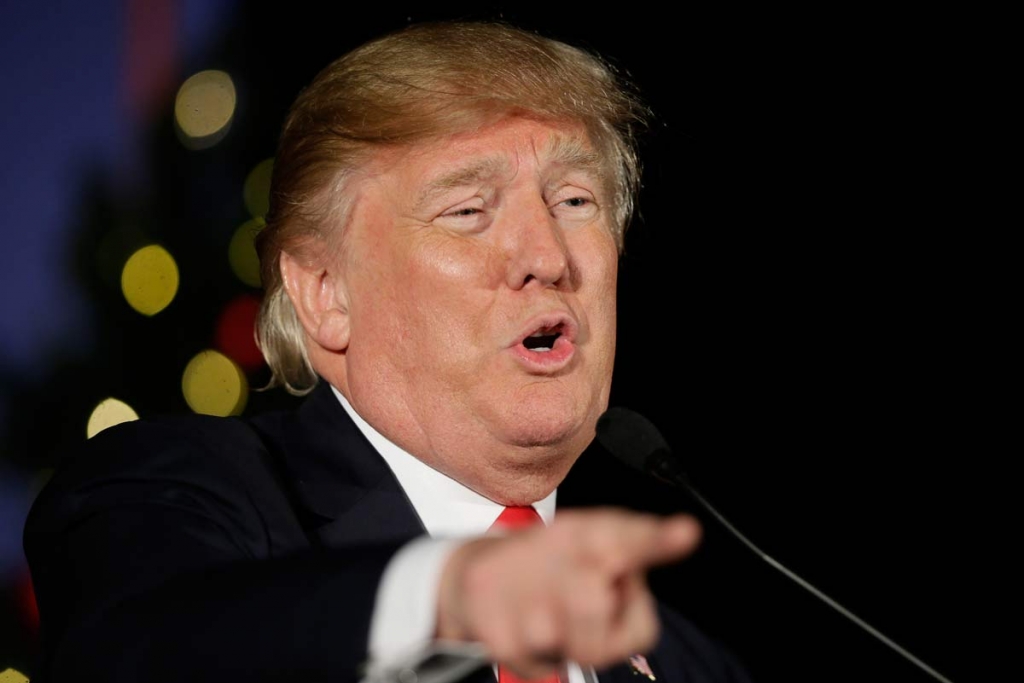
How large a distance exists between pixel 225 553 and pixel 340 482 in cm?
49

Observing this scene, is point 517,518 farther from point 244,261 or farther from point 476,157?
point 244,261

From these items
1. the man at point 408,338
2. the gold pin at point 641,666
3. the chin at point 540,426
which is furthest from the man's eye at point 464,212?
the gold pin at point 641,666

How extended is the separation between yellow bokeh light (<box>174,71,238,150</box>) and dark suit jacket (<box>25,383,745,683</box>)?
821mm

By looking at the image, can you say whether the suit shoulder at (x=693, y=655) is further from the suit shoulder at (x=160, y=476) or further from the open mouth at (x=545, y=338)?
the suit shoulder at (x=160, y=476)

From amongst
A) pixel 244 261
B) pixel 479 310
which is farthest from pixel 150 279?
pixel 479 310

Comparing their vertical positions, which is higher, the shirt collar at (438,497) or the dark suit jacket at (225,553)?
the dark suit jacket at (225,553)

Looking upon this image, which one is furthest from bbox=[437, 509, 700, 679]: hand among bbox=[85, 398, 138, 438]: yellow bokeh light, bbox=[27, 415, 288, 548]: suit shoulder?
bbox=[85, 398, 138, 438]: yellow bokeh light

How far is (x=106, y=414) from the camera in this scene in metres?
2.30

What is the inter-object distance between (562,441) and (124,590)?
2.51 ft

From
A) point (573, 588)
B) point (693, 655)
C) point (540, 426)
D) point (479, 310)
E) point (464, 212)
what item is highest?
point (573, 588)

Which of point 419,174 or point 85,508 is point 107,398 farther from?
point 85,508

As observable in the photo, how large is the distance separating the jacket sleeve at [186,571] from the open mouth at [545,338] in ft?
1.35

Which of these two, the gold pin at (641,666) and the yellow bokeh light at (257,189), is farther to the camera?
the yellow bokeh light at (257,189)

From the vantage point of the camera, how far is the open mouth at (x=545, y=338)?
1740mm
